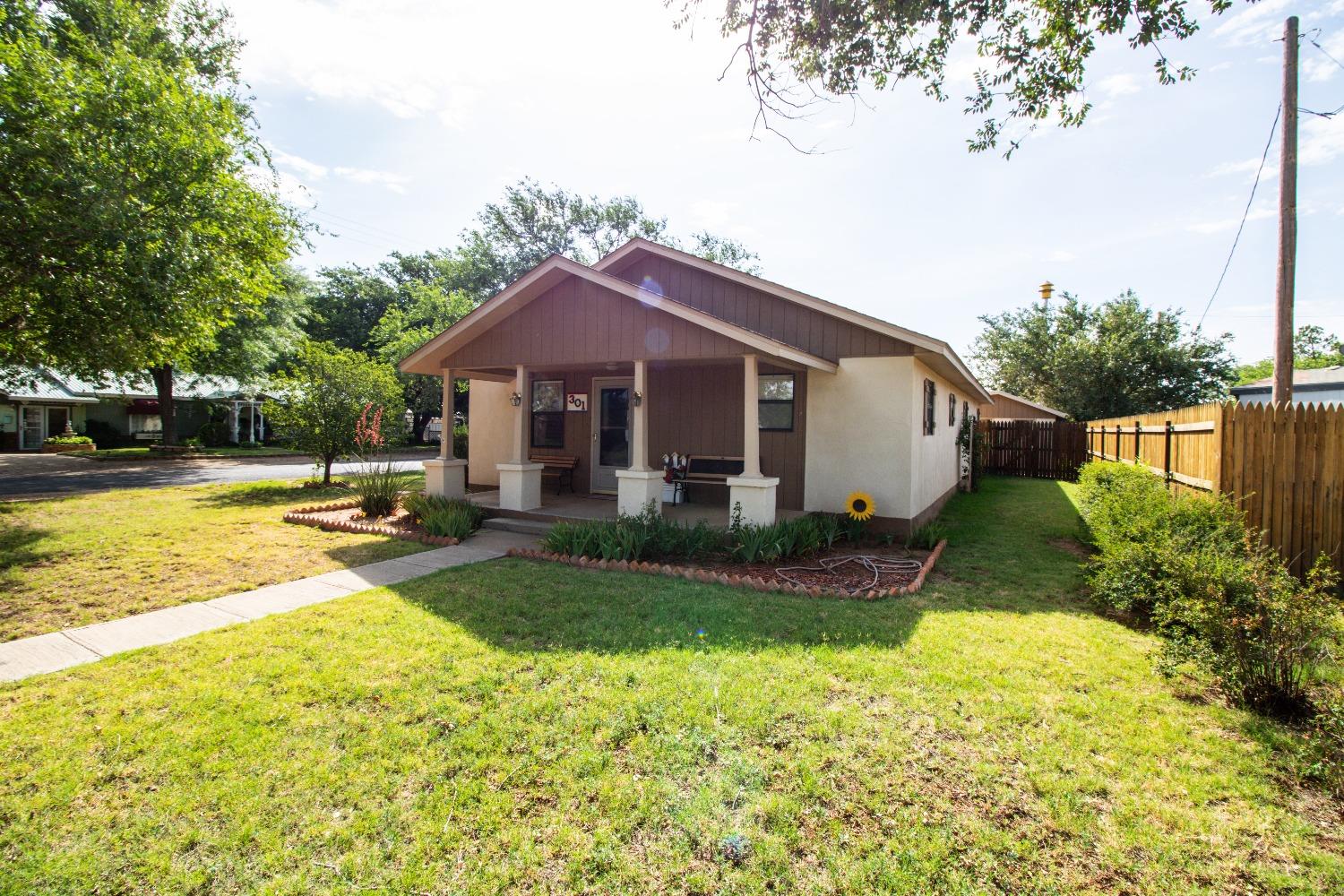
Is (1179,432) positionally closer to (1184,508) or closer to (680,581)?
(1184,508)

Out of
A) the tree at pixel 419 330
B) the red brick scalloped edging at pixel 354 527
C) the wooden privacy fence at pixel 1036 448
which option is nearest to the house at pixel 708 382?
the red brick scalloped edging at pixel 354 527

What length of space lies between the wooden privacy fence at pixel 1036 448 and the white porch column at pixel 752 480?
1432 centimetres

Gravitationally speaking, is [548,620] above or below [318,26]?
below

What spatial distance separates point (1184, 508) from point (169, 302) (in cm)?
1310

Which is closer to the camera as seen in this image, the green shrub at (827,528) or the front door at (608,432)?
the green shrub at (827,528)

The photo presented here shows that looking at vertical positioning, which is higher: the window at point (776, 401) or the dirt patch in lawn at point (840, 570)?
the window at point (776, 401)

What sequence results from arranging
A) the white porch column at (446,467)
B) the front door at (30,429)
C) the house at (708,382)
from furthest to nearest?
the front door at (30,429)
the white porch column at (446,467)
the house at (708,382)

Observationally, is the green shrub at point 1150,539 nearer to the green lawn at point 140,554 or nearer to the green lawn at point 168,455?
the green lawn at point 140,554

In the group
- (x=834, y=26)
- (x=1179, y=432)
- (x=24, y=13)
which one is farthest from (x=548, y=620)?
→ (x=24, y=13)

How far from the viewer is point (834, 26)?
5.60 meters

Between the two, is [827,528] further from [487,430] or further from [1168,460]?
[487,430]

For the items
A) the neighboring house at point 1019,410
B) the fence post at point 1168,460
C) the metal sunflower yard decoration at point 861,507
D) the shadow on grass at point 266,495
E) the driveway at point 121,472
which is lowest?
the shadow on grass at point 266,495

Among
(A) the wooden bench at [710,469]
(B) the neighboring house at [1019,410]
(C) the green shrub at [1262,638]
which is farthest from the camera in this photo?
(B) the neighboring house at [1019,410]

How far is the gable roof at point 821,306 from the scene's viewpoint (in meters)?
8.21
